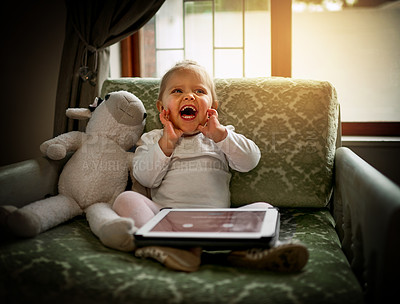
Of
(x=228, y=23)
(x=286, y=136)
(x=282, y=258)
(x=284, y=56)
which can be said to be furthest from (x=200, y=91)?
(x=228, y=23)

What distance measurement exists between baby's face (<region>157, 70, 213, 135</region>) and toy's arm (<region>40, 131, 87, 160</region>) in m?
0.34

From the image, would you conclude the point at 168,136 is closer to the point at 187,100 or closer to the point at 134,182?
the point at 187,100

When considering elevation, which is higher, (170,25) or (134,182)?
(170,25)

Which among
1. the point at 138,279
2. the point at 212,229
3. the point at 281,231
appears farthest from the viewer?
the point at 281,231

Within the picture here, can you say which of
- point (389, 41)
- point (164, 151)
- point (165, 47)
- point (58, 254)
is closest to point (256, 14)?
point (165, 47)

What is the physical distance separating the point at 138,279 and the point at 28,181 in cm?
62

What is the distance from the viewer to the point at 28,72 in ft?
7.68

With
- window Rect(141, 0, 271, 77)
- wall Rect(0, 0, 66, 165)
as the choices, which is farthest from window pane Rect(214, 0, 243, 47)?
wall Rect(0, 0, 66, 165)

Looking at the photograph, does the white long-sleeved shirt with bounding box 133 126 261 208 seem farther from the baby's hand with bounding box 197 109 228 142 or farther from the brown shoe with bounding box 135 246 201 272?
the brown shoe with bounding box 135 246 201 272

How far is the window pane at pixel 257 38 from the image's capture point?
224cm

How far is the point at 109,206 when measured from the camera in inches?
54.8

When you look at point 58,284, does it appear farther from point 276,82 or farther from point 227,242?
point 276,82

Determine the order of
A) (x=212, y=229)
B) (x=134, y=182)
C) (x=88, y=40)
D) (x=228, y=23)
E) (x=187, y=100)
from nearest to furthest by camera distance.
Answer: (x=212, y=229) < (x=187, y=100) < (x=134, y=182) < (x=88, y=40) < (x=228, y=23)

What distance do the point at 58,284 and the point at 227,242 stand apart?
410 mm
